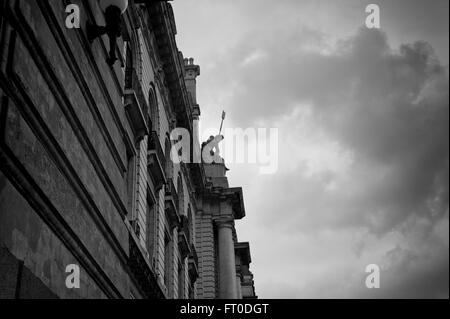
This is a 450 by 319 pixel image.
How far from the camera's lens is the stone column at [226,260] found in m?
37.3

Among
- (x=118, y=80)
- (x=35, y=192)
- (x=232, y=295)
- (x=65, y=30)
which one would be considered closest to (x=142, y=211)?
(x=118, y=80)

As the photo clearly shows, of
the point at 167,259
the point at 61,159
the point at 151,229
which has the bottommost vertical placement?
the point at 61,159

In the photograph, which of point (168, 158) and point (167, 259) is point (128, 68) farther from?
point (167, 259)

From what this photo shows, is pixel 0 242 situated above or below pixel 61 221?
below

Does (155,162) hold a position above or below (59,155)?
above

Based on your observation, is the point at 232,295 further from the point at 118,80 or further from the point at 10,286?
the point at 10,286

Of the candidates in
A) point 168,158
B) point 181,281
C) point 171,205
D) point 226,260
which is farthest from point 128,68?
point 226,260

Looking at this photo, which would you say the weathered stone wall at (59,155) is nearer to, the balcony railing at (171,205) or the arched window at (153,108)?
the arched window at (153,108)

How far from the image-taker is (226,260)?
3844 cm

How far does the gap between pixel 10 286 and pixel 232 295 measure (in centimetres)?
3160

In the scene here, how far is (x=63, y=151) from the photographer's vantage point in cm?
798

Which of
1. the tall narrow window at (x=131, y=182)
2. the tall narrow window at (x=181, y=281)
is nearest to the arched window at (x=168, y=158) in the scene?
the tall narrow window at (x=181, y=281)

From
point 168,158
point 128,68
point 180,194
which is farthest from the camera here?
point 180,194
